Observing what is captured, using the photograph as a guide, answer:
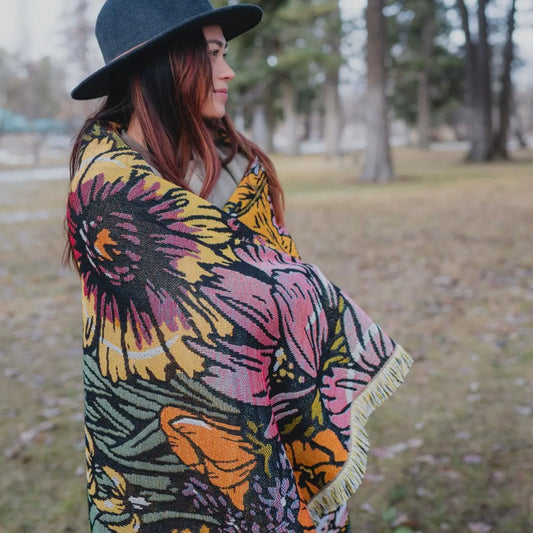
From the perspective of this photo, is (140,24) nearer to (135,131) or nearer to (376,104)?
(135,131)

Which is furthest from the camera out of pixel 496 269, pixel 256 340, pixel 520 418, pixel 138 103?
pixel 496 269

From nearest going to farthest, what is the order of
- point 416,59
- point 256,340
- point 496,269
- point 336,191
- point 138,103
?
point 256,340 < point 138,103 < point 496,269 < point 336,191 < point 416,59

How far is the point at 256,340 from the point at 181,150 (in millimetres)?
558

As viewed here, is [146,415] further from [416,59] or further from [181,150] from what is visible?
[416,59]

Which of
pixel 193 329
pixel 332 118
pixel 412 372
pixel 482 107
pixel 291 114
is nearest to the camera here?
pixel 193 329

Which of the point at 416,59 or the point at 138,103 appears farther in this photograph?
the point at 416,59

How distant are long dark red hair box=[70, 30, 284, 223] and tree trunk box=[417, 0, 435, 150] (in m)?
34.5

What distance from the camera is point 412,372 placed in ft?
15.8

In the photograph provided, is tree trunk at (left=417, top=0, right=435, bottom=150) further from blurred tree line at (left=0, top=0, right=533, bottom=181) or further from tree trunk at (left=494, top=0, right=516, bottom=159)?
tree trunk at (left=494, top=0, right=516, bottom=159)

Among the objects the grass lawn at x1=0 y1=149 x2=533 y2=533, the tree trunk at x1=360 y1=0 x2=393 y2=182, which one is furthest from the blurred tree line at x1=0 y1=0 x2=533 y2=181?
the grass lawn at x1=0 y1=149 x2=533 y2=533

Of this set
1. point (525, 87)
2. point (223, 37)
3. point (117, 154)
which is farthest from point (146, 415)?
point (525, 87)

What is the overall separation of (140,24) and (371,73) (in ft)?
54.7

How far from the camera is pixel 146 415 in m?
1.51

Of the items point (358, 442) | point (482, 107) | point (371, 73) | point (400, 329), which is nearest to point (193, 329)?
point (358, 442)
